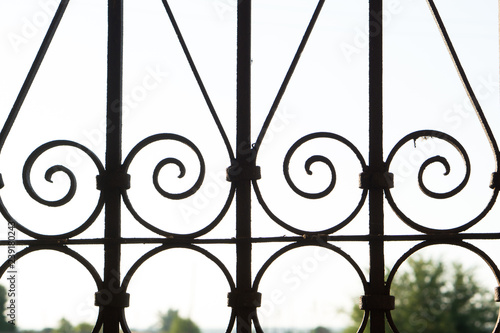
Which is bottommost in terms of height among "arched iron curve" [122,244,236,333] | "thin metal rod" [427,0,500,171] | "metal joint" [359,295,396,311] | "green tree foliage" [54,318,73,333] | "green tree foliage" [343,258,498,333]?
"green tree foliage" [343,258,498,333]

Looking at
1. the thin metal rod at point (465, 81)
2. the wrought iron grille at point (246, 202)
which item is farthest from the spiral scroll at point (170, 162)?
the thin metal rod at point (465, 81)

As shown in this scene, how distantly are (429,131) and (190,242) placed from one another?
0.73 metres

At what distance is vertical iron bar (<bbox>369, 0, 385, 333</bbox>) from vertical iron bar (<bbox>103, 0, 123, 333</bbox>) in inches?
27.6

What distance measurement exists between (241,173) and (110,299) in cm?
50

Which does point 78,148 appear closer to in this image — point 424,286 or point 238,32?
point 238,32

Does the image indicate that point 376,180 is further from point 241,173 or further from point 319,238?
point 241,173

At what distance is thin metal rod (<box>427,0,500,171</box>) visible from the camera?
1760 mm

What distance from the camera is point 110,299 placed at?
1.75m

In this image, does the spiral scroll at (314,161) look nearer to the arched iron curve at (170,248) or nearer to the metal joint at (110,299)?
the arched iron curve at (170,248)

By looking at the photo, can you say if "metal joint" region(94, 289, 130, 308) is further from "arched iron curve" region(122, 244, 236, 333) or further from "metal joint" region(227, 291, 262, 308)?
"metal joint" region(227, 291, 262, 308)

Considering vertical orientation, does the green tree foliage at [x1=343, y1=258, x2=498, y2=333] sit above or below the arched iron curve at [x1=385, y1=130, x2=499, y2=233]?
below

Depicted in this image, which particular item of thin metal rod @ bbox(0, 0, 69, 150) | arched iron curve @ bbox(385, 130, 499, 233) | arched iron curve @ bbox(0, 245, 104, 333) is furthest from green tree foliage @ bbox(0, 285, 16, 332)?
arched iron curve @ bbox(385, 130, 499, 233)

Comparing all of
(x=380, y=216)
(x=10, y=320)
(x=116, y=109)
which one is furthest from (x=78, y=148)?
(x=380, y=216)

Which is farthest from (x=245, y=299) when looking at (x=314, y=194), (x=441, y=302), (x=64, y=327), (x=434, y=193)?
(x=441, y=302)
